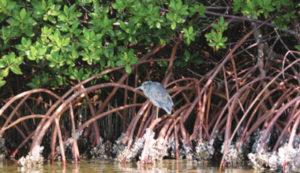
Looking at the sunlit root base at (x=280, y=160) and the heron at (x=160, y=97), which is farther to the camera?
the heron at (x=160, y=97)

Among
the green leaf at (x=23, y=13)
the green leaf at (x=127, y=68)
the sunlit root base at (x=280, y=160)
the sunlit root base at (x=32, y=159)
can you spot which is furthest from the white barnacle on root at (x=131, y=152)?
the green leaf at (x=23, y=13)

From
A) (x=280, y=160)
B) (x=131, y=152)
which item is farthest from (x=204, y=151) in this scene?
(x=280, y=160)

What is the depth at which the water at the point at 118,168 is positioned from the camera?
5.31 meters

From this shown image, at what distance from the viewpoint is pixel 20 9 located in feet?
18.8

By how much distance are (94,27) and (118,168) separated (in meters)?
1.40

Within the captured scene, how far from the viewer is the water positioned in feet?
17.4

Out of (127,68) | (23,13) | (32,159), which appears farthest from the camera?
(127,68)

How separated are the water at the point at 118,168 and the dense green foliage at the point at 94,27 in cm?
91

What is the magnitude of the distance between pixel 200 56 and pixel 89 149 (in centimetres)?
171

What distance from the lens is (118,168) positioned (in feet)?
18.0

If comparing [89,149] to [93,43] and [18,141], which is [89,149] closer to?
[18,141]

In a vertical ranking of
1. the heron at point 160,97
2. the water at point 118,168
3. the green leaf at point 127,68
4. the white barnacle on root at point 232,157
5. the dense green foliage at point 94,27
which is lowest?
the water at point 118,168

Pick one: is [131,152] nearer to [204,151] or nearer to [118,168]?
[118,168]

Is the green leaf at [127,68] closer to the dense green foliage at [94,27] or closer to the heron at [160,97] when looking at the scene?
the dense green foliage at [94,27]
